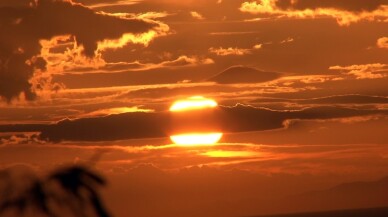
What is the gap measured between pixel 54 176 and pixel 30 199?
2.26 meters

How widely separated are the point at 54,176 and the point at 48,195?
2192 millimetres

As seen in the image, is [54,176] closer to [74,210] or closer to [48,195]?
[48,195]

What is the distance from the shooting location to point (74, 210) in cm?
6306

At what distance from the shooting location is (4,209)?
6725 centimetres

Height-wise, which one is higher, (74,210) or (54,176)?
(54,176)

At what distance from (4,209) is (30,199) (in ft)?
7.56

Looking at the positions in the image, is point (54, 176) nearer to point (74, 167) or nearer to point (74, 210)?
point (74, 167)

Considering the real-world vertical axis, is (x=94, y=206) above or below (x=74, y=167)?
below

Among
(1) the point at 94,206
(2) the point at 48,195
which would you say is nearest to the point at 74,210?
(1) the point at 94,206

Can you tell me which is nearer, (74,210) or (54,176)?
(74,210)

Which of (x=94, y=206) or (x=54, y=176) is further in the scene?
(x=54, y=176)

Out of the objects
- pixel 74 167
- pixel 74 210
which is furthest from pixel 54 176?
pixel 74 210

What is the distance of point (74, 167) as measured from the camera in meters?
69.9

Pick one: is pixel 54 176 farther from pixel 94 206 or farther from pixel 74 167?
pixel 94 206
